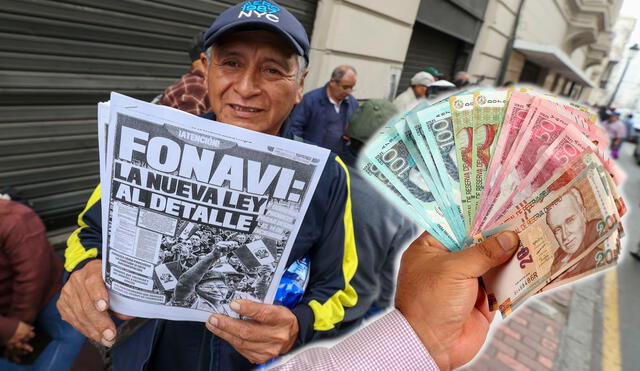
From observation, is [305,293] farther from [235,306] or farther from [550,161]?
[550,161]

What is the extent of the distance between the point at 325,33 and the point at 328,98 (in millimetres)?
1053

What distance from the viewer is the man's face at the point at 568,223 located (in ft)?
2.42

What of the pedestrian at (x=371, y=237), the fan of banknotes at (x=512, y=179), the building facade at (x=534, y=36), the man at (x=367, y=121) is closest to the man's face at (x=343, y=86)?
the man at (x=367, y=121)

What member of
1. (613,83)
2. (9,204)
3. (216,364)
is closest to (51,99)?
(9,204)

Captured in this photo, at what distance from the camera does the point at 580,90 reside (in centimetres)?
2877

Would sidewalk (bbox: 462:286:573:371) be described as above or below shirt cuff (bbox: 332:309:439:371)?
below

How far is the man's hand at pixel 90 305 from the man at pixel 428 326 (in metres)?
0.27

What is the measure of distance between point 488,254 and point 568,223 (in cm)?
16

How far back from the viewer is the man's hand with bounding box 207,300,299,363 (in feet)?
2.97

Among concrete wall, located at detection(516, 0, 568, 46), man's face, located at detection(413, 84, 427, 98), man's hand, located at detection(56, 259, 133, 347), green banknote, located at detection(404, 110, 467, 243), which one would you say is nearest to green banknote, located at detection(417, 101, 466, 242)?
green banknote, located at detection(404, 110, 467, 243)

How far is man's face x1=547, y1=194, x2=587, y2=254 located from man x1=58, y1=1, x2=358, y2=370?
624mm

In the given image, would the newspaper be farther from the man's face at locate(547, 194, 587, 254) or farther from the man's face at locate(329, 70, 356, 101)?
the man's face at locate(329, 70, 356, 101)

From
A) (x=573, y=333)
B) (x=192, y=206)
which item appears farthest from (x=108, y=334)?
(x=573, y=333)

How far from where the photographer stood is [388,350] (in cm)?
89
